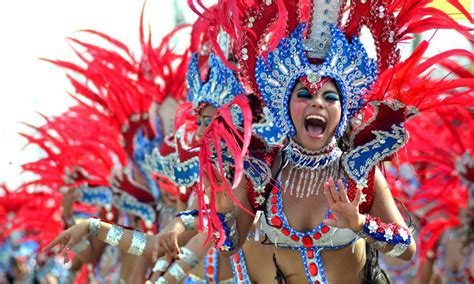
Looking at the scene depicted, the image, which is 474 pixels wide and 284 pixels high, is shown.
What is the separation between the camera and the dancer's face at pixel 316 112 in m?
4.11

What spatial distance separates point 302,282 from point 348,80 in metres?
0.91

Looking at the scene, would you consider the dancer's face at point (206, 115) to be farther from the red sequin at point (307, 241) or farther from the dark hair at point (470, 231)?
the dark hair at point (470, 231)

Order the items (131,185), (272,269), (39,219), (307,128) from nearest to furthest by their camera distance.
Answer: (307,128) → (272,269) → (131,185) → (39,219)

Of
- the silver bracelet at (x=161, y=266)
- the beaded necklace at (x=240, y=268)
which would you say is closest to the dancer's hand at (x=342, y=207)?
the beaded necklace at (x=240, y=268)

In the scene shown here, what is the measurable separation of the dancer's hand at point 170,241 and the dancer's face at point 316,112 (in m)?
0.71

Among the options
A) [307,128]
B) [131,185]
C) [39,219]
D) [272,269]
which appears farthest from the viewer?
[39,219]

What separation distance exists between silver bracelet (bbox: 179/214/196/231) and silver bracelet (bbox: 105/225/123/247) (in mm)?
290

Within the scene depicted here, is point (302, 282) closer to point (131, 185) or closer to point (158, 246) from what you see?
point (158, 246)

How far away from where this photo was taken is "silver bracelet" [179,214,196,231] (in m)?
4.52

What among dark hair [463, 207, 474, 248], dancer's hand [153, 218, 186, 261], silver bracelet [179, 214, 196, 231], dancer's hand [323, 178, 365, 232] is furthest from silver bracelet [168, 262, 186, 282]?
dark hair [463, 207, 474, 248]

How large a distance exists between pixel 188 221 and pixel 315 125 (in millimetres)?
823

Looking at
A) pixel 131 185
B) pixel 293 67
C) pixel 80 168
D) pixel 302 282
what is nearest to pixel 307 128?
pixel 293 67

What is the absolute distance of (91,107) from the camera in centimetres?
724

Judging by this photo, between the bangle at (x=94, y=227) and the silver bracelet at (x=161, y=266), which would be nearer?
the bangle at (x=94, y=227)
